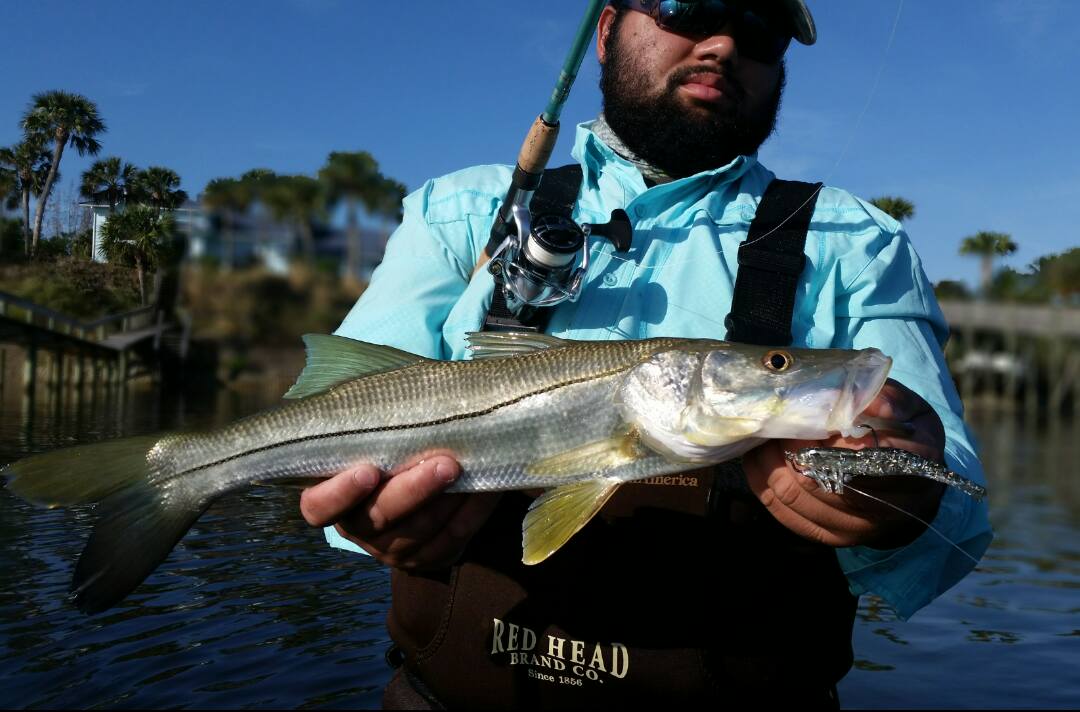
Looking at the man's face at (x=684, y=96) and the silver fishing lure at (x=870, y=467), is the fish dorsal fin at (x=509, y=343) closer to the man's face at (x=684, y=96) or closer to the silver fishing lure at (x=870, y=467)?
the silver fishing lure at (x=870, y=467)

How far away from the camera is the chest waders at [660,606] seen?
2830mm

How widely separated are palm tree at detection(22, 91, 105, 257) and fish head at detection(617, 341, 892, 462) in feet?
9.12

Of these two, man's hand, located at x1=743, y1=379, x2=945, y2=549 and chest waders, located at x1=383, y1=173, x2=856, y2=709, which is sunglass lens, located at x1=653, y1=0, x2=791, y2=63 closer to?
chest waders, located at x1=383, y1=173, x2=856, y2=709

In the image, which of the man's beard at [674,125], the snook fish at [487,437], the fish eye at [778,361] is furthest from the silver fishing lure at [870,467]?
the man's beard at [674,125]

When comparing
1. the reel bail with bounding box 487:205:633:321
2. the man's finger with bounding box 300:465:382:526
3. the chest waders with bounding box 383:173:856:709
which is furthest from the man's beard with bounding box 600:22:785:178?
the man's finger with bounding box 300:465:382:526

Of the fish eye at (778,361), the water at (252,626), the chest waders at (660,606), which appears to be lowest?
the water at (252,626)

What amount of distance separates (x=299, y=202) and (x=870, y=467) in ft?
9.83

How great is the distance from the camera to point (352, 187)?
4.29 m

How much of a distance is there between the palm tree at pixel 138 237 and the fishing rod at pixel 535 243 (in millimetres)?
1506

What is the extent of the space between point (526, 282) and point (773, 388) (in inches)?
41.9

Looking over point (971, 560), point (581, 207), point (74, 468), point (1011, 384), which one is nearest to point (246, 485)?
point (74, 468)

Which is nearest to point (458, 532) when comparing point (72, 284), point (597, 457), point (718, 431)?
point (597, 457)

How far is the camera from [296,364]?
5.65 m

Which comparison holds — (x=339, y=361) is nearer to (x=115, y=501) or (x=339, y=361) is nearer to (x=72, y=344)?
(x=115, y=501)
